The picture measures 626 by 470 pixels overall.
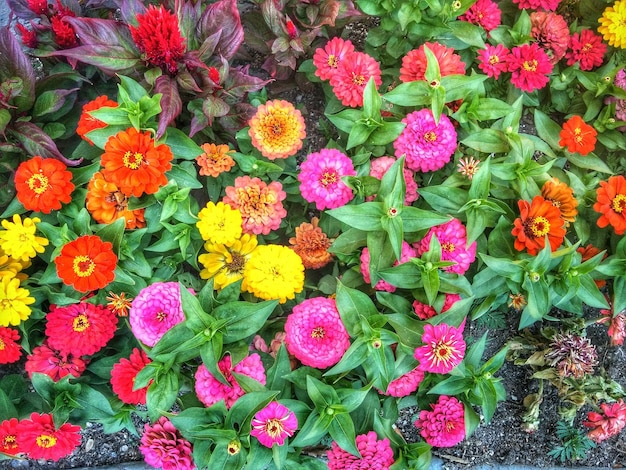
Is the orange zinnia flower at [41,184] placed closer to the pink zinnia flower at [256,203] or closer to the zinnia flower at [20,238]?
the zinnia flower at [20,238]

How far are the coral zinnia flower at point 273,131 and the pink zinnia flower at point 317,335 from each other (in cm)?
50

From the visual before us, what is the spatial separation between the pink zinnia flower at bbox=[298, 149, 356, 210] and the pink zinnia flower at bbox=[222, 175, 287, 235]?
0.10 m

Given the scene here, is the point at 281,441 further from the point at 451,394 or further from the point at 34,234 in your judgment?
the point at 34,234

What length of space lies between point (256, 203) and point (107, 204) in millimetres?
461

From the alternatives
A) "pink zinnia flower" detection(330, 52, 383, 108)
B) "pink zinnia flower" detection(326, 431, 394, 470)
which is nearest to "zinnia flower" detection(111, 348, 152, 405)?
"pink zinnia flower" detection(326, 431, 394, 470)

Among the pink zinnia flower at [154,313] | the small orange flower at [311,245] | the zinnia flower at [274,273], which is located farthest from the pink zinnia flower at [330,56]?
the pink zinnia flower at [154,313]

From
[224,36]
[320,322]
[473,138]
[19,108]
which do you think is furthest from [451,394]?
[19,108]

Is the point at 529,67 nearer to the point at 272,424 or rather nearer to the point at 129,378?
the point at 272,424

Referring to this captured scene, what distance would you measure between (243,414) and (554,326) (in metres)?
1.21

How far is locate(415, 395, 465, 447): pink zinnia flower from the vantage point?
1.68 meters

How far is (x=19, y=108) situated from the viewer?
69.2 inches

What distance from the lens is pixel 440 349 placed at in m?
1.53

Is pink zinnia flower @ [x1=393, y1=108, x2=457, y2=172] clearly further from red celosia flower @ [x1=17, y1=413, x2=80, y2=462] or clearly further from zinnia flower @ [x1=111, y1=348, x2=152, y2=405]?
red celosia flower @ [x1=17, y1=413, x2=80, y2=462]

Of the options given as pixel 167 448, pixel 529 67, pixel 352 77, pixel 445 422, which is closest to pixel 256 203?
pixel 352 77
